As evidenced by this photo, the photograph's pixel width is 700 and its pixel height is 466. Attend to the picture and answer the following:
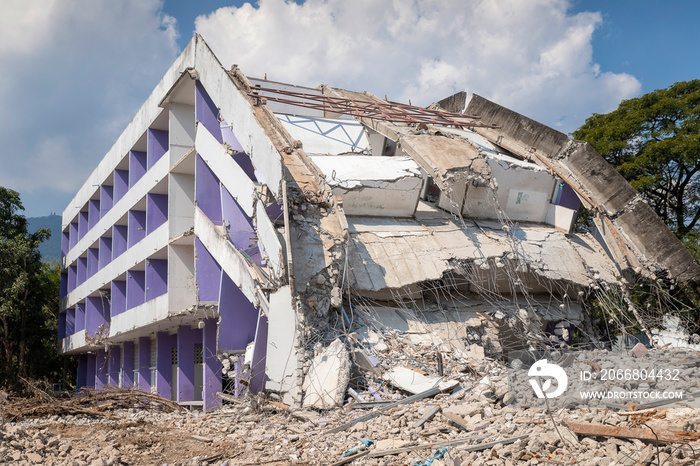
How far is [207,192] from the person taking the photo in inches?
457

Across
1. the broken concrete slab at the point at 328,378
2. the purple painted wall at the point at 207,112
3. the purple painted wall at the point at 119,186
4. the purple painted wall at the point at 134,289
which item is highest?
the purple painted wall at the point at 119,186

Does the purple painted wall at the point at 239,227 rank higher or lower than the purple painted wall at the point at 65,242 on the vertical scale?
lower

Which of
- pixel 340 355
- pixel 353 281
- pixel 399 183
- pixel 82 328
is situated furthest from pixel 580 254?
pixel 82 328

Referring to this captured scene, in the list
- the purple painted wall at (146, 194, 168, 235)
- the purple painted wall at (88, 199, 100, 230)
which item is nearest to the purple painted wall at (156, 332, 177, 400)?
the purple painted wall at (146, 194, 168, 235)

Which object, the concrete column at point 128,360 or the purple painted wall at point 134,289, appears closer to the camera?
the purple painted wall at point 134,289

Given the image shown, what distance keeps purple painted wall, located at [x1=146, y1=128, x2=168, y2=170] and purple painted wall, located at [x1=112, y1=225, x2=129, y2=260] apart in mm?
4291

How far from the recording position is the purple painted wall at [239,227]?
916 cm

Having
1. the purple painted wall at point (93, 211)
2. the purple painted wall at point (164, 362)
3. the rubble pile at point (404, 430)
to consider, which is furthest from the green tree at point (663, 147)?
the purple painted wall at point (93, 211)

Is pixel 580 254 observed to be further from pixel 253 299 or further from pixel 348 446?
pixel 348 446

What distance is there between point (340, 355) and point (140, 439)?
8.30 ft

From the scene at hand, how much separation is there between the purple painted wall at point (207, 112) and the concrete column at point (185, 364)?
567cm

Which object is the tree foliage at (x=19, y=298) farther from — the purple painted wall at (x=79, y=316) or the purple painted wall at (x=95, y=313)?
the purple painted wall at (x=95, y=313)

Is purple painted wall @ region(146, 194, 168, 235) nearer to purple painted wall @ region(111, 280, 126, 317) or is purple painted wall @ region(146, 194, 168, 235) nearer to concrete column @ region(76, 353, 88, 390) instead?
purple painted wall @ region(111, 280, 126, 317)

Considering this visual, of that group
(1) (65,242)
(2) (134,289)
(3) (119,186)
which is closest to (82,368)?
(1) (65,242)
